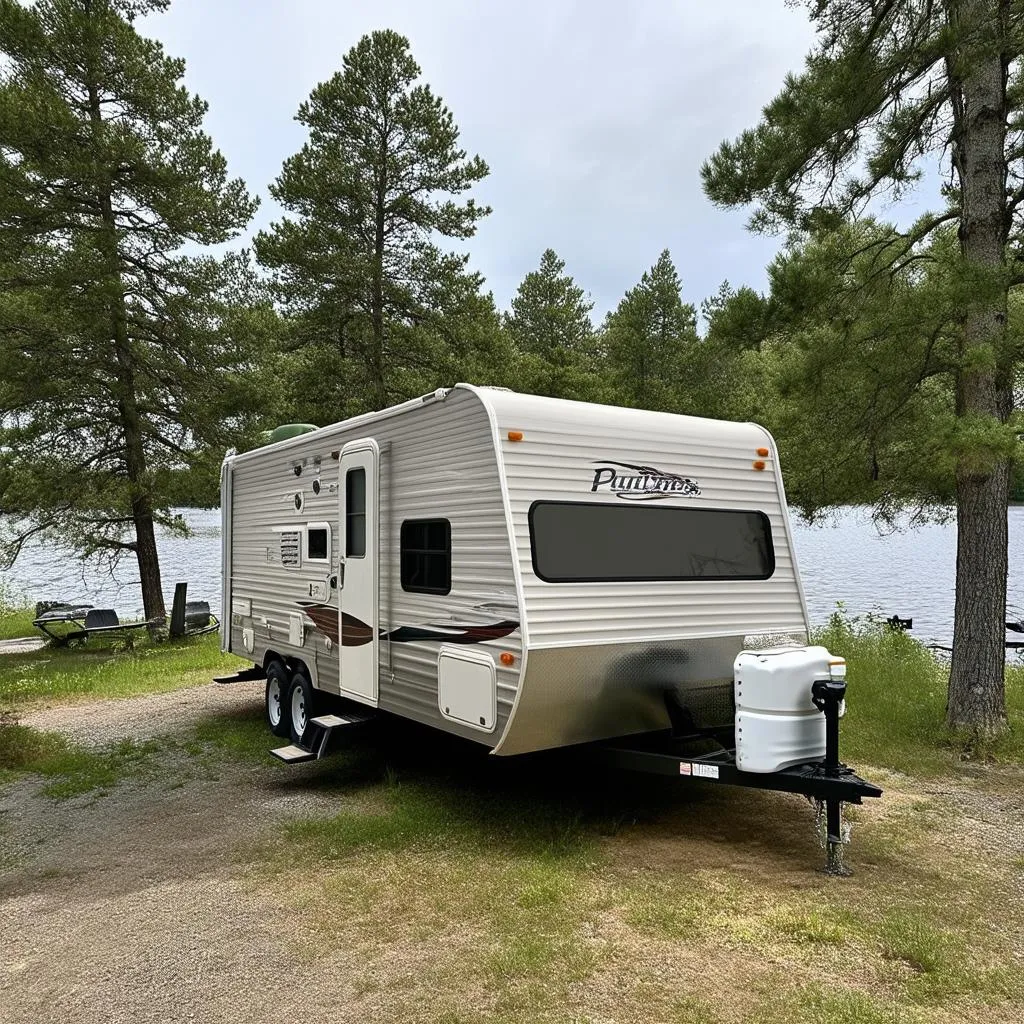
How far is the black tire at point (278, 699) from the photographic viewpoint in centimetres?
845

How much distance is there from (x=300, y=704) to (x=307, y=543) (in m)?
1.63

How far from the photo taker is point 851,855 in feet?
17.5

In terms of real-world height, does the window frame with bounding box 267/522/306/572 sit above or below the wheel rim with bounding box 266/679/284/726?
above

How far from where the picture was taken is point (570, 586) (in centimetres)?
542

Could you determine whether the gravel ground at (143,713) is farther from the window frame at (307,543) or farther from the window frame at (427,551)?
the window frame at (427,551)

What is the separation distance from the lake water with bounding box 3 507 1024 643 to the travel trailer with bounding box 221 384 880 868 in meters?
5.54

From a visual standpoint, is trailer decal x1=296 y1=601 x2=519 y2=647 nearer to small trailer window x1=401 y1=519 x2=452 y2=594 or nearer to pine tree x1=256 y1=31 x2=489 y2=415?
small trailer window x1=401 y1=519 x2=452 y2=594

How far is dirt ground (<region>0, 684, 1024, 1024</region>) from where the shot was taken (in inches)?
150

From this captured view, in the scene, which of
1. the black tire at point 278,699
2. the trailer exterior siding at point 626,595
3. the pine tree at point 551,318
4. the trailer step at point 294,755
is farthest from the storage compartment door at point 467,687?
the pine tree at point 551,318

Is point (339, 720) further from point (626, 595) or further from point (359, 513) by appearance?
point (626, 595)

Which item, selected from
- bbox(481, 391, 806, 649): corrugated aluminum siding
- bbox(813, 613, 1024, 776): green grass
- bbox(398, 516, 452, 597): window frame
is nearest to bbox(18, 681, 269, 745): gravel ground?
bbox(398, 516, 452, 597): window frame

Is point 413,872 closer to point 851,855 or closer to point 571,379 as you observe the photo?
point 851,855

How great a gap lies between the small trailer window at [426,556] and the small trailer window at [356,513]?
0.60 metres

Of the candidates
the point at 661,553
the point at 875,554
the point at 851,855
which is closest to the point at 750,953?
the point at 851,855
